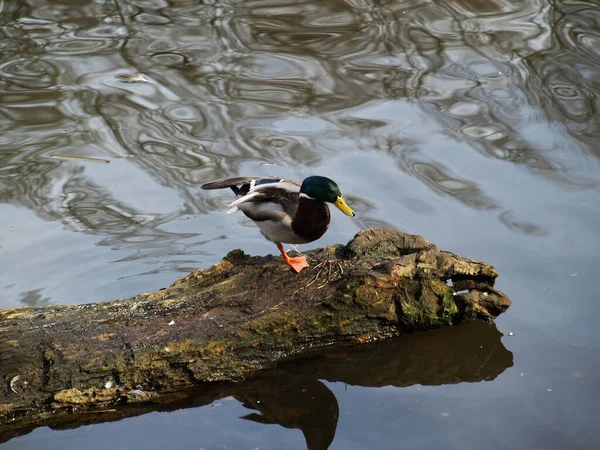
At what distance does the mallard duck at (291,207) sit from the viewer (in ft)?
14.7

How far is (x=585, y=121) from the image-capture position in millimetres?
7184

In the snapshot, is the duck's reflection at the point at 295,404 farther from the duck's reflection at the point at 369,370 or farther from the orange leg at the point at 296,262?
the orange leg at the point at 296,262

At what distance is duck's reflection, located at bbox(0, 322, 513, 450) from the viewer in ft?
13.4

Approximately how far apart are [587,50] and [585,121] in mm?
1762

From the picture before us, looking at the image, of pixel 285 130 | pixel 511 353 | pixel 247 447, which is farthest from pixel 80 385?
pixel 285 130

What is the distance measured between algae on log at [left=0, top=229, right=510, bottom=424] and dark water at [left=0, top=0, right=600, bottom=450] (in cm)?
18

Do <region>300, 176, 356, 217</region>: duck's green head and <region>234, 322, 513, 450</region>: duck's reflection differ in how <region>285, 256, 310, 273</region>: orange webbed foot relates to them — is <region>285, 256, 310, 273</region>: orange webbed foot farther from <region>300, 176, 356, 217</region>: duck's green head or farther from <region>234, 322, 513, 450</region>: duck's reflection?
<region>234, 322, 513, 450</region>: duck's reflection

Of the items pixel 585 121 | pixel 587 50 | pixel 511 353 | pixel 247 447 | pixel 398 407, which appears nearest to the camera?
pixel 247 447

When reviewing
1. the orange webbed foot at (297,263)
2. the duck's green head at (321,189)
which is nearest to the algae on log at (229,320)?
the orange webbed foot at (297,263)

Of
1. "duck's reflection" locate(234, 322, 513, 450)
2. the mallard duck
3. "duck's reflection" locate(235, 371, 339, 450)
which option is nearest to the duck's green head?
the mallard duck

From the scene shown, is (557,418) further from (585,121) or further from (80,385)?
(585,121)

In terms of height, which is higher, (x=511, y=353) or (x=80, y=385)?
(x=80, y=385)

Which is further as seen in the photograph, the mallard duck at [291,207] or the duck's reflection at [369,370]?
the mallard duck at [291,207]

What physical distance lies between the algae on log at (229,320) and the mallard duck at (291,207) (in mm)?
163
